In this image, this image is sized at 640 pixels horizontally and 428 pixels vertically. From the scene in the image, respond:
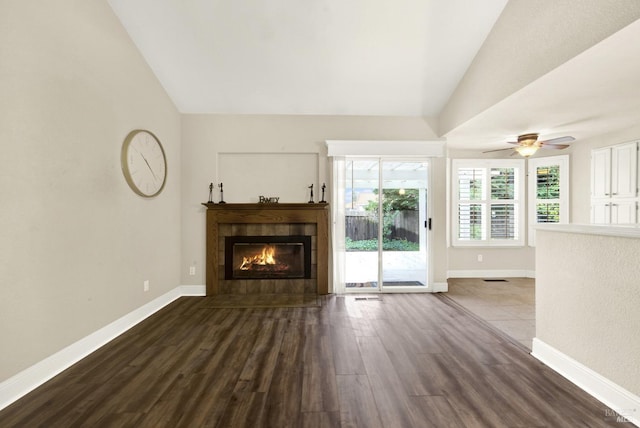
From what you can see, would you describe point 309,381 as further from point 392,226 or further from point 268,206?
point 392,226

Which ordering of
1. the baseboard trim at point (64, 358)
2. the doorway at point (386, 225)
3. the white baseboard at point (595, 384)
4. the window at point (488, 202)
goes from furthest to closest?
the window at point (488, 202) → the doorway at point (386, 225) → the baseboard trim at point (64, 358) → the white baseboard at point (595, 384)

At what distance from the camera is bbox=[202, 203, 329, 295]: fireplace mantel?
433 centimetres

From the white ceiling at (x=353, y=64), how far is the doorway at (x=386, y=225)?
33.3 inches

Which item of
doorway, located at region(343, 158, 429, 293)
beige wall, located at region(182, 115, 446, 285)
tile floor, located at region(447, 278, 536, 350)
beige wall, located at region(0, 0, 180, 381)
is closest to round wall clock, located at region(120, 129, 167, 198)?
beige wall, located at region(0, 0, 180, 381)

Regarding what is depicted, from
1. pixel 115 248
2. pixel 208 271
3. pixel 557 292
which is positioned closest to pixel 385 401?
pixel 557 292

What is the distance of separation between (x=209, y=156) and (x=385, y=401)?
3.91m

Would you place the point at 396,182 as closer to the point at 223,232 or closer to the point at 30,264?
the point at 223,232

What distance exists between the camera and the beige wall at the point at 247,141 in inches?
173

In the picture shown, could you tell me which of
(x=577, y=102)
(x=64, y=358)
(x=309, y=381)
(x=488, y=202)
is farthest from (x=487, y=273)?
(x=64, y=358)

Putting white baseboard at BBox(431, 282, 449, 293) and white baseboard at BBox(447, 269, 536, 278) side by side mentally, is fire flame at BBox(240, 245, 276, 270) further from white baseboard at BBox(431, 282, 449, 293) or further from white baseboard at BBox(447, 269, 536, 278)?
white baseboard at BBox(447, 269, 536, 278)

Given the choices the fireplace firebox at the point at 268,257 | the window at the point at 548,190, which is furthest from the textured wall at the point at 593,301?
the window at the point at 548,190

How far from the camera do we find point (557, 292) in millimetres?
2375

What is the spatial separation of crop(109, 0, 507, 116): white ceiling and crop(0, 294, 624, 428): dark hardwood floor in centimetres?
302

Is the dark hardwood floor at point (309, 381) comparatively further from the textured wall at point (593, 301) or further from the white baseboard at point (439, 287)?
the white baseboard at point (439, 287)
